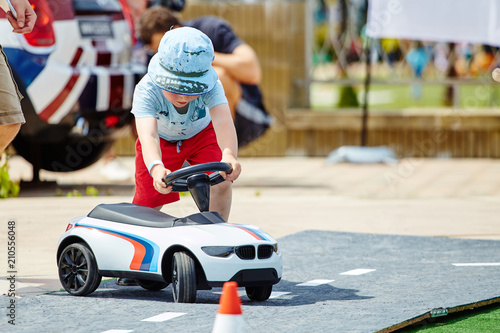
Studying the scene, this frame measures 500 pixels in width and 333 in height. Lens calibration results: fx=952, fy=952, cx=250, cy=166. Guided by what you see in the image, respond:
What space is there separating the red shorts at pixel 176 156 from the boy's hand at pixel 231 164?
395 millimetres

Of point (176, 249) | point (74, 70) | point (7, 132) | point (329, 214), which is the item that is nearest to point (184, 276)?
point (176, 249)

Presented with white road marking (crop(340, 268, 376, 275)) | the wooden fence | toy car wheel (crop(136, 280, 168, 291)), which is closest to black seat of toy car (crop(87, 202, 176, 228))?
toy car wheel (crop(136, 280, 168, 291))

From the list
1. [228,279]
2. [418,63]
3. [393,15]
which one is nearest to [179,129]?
[228,279]

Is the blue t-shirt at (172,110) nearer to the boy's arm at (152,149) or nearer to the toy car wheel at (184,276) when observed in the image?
the boy's arm at (152,149)

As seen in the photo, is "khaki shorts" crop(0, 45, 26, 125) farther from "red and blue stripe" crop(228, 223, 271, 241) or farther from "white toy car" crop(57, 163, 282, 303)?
"red and blue stripe" crop(228, 223, 271, 241)

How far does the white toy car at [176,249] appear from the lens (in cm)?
441

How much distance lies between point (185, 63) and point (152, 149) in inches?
18.0

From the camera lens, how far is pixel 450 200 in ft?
28.6

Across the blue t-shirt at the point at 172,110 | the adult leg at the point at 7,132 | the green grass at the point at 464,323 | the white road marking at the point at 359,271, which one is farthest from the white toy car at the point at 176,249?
the white road marking at the point at 359,271

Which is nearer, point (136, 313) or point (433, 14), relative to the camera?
point (136, 313)

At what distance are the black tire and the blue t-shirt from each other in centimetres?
99

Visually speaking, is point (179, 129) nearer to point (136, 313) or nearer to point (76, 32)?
point (136, 313)

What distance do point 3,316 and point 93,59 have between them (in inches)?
189

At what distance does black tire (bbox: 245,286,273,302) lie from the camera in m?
4.61
